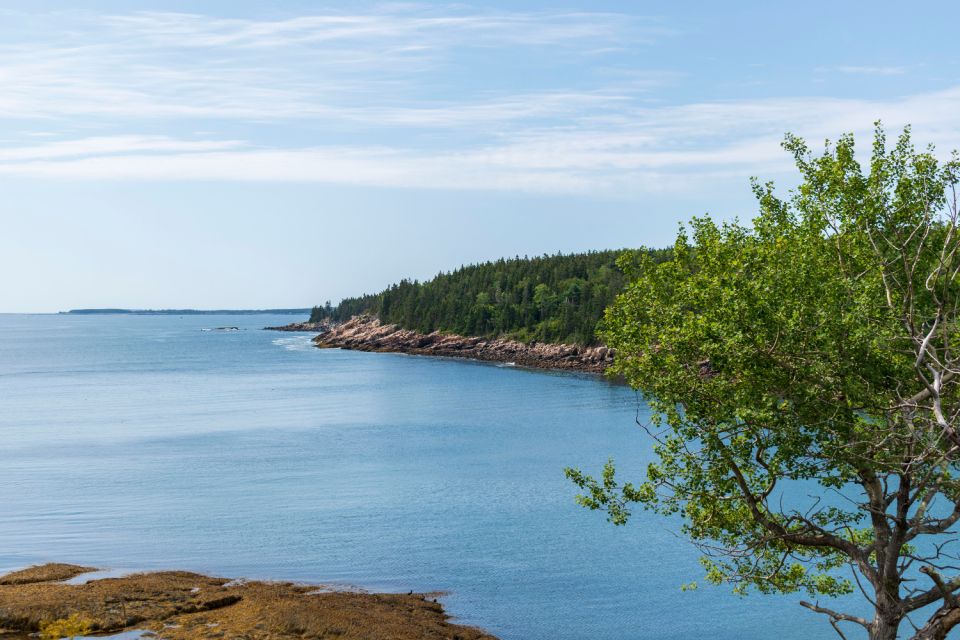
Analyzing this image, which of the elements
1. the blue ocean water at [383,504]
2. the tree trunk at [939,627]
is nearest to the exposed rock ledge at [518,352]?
the blue ocean water at [383,504]

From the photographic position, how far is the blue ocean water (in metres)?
35.3

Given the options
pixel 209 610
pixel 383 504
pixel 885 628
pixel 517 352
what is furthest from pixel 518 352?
pixel 885 628

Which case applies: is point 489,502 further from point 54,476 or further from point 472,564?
point 54,476

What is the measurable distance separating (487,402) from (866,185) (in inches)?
3329

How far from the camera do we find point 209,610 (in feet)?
102

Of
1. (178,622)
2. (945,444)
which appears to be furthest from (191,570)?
(945,444)

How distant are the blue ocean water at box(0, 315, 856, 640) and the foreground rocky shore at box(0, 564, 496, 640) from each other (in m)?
2.36

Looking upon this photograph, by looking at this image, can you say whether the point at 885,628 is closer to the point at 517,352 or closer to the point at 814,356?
the point at 814,356

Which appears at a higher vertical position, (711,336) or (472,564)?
(711,336)

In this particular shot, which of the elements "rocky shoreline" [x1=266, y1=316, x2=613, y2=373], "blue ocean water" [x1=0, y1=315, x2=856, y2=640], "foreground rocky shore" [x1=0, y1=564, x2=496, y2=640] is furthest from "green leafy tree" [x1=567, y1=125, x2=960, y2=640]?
"rocky shoreline" [x1=266, y1=316, x2=613, y2=373]

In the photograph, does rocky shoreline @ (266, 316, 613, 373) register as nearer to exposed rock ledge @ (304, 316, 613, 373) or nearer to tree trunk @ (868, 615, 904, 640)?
exposed rock ledge @ (304, 316, 613, 373)

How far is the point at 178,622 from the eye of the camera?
2931 centimetres

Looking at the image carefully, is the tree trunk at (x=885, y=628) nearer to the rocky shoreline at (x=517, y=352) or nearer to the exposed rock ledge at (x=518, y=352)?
the rocky shoreline at (x=517, y=352)

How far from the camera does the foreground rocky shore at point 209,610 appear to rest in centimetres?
2838
